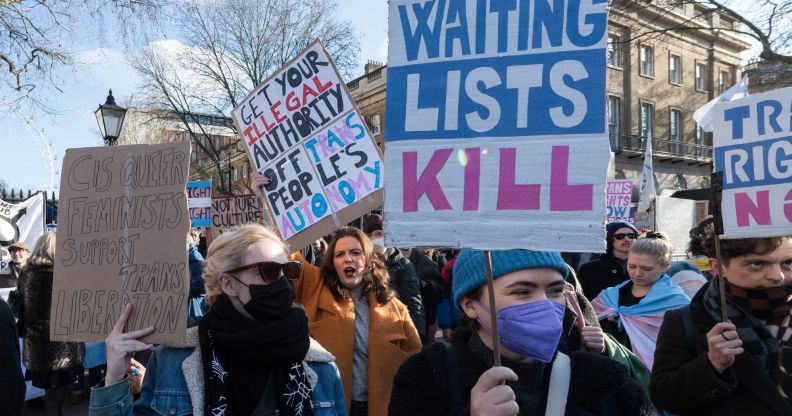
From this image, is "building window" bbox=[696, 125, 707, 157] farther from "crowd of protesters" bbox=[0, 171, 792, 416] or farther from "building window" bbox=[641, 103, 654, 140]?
"crowd of protesters" bbox=[0, 171, 792, 416]

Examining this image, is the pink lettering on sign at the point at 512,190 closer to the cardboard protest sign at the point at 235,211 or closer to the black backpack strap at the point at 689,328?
the black backpack strap at the point at 689,328

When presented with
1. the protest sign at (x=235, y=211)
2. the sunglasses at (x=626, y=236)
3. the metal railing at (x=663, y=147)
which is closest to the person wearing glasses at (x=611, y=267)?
the sunglasses at (x=626, y=236)

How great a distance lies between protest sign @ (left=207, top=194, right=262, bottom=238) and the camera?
29.2 feet

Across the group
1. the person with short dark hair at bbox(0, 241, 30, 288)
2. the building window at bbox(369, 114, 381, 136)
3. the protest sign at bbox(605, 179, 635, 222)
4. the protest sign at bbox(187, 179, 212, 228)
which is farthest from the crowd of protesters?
the building window at bbox(369, 114, 381, 136)

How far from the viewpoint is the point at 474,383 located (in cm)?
193

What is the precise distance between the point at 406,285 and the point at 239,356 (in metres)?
2.84

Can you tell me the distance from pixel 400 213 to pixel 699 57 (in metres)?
38.2

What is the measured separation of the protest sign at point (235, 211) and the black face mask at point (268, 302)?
621 centimetres

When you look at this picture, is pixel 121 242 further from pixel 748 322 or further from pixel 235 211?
pixel 235 211

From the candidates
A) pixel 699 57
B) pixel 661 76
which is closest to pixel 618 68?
pixel 661 76

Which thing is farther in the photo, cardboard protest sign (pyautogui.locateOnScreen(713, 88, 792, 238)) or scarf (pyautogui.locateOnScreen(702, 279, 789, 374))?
cardboard protest sign (pyautogui.locateOnScreen(713, 88, 792, 238))

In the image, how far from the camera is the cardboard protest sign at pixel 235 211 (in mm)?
8891

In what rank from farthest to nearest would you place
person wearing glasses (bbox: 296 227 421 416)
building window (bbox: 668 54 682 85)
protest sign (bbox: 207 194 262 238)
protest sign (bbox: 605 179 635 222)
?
building window (bbox: 668 54 682 85) < protest sign (bbox: 605 179 635 222) < protest sign (bbox: 207 194 262 238) < person wearing glasses (bbox: 296 227 421 416)

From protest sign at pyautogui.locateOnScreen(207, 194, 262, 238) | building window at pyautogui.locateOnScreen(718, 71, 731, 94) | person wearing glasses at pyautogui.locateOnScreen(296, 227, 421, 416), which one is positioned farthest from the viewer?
building window at pyautogui.locateOnScreen(718, 71, 731, 94)
